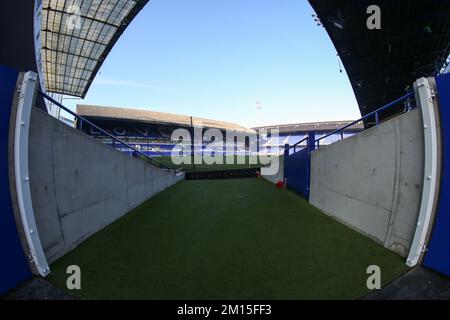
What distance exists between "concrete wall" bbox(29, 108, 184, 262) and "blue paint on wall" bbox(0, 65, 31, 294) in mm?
415

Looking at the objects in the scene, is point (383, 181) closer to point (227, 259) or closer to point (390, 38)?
point (227, 259)

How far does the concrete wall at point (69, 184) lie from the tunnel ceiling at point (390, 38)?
43.3 ft

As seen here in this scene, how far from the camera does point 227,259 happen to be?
376 centimetres

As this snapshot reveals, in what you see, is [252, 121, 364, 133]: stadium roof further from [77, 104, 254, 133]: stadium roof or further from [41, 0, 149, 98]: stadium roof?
[41, 0, 149, 98]: stadium roof

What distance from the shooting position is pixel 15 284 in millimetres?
2855

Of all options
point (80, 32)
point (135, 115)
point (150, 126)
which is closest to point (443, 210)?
point (80, 32)

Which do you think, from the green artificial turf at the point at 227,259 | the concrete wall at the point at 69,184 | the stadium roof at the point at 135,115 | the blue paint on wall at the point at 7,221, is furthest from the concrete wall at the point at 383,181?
the stadium roof at the point at 135,115

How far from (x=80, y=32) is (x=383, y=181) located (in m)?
20.6

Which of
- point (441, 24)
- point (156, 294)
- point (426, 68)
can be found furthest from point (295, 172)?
→ point (426, 68)

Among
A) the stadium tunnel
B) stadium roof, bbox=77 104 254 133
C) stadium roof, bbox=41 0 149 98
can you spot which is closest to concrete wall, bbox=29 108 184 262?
the stadium tunnel

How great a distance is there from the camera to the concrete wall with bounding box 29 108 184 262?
3.47 metres

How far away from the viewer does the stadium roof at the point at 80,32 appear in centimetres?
1424
